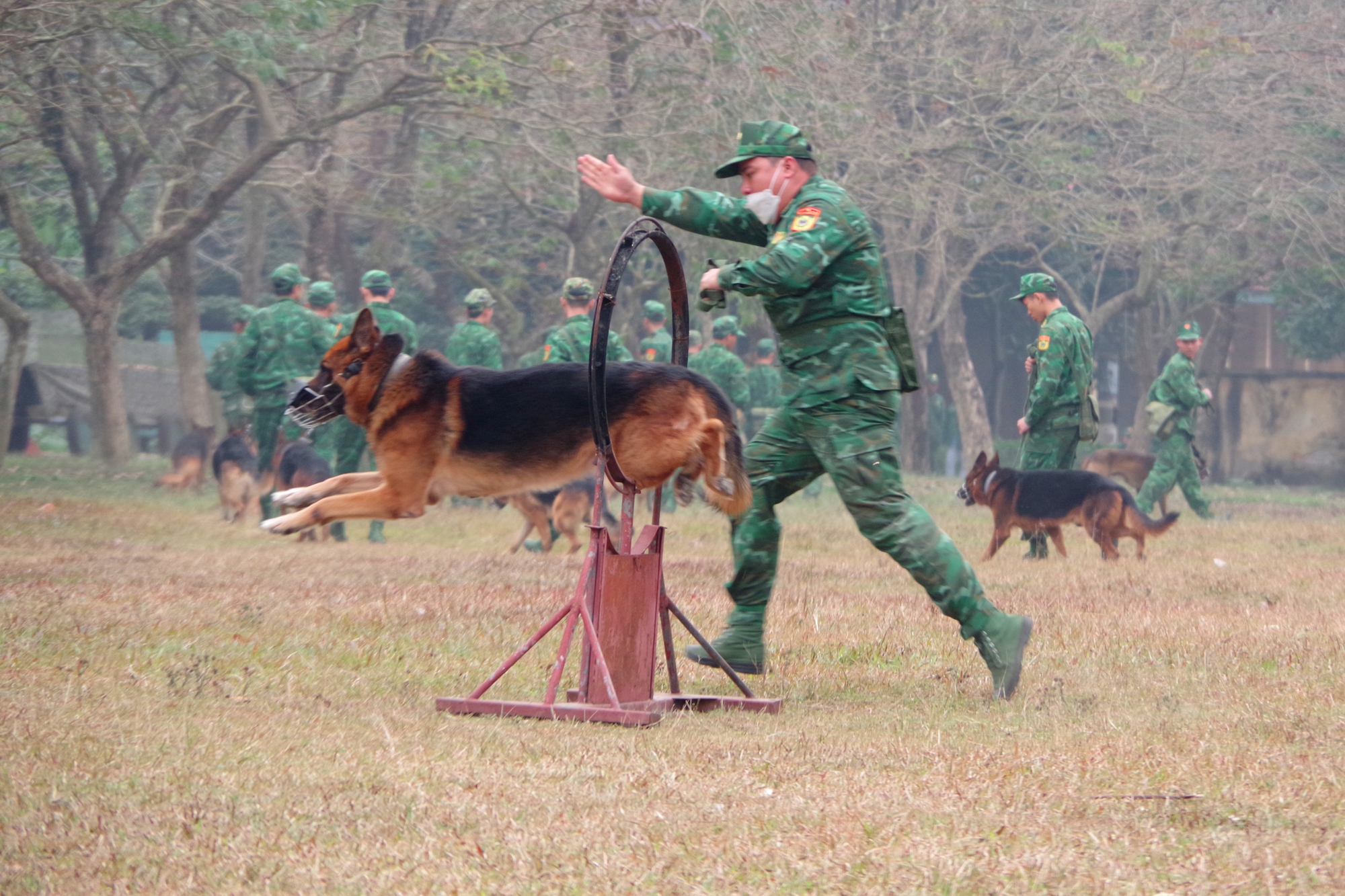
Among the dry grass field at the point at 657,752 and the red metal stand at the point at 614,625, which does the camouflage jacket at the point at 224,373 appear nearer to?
the dry grass field at the point at 657,752

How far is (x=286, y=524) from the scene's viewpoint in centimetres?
537

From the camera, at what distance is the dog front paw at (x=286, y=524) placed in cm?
532

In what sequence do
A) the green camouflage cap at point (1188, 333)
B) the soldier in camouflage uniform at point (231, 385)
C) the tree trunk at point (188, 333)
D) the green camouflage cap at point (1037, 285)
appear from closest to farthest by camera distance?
the green camouflage cap at point (1037, 285) < the soldier in camouflage uniform at point (231, 385) < the green camouflage cap at point (1188, 333) < the tree trunk at point (188, 333)

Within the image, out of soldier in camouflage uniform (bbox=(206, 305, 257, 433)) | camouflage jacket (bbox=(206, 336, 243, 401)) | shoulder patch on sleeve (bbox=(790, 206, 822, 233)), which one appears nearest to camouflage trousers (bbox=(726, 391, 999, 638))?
shoulder patch on sleeve (bbox=(790, 206, 822, 233))

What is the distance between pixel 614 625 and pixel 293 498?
1.47 metres

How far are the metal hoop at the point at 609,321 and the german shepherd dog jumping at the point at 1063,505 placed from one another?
5.99 metres

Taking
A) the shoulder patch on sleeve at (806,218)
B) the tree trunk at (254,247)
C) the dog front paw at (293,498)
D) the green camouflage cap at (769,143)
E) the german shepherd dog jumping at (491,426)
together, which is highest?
the tree trunk at (254,247)

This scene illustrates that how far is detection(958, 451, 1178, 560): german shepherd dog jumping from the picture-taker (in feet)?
35.6

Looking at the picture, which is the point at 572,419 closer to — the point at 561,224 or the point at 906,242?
the point at 561,224

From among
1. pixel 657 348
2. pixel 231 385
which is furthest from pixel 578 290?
pixel 231 385

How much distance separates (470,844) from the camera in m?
3.43

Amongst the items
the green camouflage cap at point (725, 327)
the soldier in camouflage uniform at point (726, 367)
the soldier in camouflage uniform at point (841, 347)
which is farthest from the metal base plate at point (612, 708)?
the green camouflage cap at point (725, 327)

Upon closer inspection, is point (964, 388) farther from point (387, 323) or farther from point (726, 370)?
point (387, 323)

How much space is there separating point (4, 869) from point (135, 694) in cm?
205
